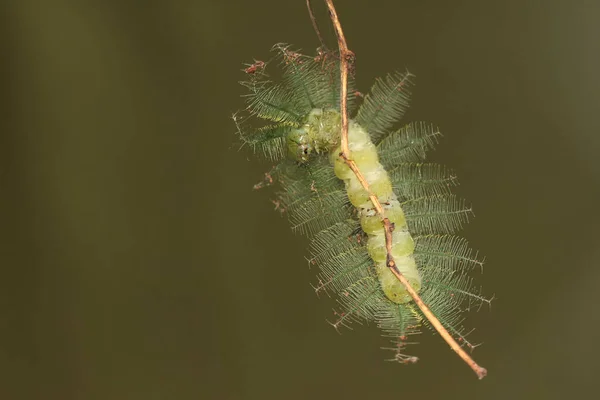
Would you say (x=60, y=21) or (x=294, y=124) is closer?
(x=294, y=124)

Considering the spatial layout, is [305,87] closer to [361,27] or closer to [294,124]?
[294,124]

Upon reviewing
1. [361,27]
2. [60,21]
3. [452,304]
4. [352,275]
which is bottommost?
[452,304]

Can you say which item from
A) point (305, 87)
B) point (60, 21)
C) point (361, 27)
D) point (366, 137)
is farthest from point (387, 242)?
point (60, 21)
